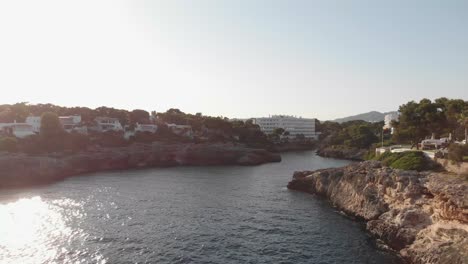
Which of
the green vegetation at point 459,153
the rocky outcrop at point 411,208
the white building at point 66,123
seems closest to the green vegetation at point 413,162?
the rocky outcrop at point 411,208

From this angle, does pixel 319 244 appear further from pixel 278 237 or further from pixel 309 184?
pixel 309 184

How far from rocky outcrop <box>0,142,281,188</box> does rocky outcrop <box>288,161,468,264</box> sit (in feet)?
222

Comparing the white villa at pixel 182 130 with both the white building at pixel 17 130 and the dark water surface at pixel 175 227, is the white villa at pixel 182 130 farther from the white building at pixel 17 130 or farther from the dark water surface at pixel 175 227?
the dark water surface at pixel 175 227

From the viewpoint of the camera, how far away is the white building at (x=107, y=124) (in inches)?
5186

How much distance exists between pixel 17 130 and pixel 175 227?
8781 centimetres

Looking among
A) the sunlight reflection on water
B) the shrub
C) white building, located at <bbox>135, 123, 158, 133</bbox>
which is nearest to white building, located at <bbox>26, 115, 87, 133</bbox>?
the shrub

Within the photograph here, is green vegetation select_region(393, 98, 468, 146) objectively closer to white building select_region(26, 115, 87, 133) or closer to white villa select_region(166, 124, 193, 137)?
white villa select_region(166, 124, 193, 137)

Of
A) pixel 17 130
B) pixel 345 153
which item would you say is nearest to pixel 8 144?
pixel 17 130

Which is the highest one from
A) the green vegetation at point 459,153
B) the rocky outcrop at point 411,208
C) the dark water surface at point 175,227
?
the green vegetation at point 459,153

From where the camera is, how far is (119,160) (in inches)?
4277

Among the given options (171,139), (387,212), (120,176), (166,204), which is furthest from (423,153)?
(171,139)

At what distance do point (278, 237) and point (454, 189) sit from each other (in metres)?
19.1

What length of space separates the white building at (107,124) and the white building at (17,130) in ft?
79.1

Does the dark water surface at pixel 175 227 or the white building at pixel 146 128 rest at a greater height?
the white building at pixel 146 128
